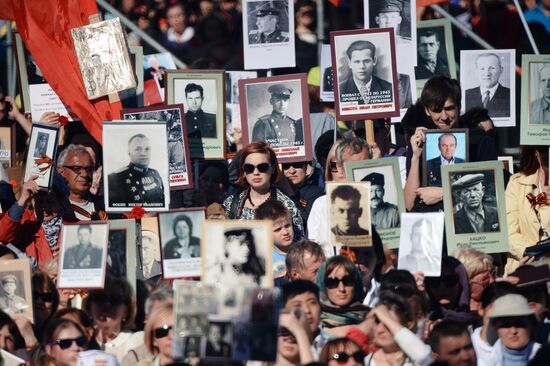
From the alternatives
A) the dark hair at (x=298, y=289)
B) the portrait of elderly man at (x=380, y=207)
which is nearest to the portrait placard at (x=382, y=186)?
the portrait of elderly man at (x=380, y=207)

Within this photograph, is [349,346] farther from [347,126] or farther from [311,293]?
[347,126]

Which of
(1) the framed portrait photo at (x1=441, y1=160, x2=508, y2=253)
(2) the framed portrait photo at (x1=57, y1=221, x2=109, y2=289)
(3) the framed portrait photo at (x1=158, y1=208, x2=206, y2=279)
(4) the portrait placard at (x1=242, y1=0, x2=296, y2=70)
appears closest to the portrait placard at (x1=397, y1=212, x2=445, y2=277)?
(1) the framed portrait photo at (x1=441, y1=160, x2=508, y2=253)

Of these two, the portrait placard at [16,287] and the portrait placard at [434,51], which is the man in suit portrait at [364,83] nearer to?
the portrait placard at [434,51]

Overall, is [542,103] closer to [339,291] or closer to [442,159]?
[442,159]

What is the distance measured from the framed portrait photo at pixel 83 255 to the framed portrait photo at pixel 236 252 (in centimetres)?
174

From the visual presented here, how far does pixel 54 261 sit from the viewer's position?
10195mm

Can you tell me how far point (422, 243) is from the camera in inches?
388

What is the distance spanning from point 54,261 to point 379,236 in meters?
2.20

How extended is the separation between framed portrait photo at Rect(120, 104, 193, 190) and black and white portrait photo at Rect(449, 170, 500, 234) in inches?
80.8

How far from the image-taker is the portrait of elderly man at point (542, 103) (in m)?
11.2

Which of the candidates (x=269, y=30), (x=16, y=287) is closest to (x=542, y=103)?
(x=269, y=30)

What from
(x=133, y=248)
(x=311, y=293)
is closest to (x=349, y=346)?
(x=311, y=293)

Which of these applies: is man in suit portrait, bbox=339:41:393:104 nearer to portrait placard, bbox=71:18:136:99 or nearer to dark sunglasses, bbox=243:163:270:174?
dark sunglasses, bbox=243:163:270:174

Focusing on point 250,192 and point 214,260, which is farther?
point 250,192
